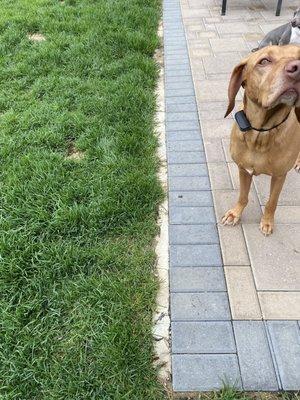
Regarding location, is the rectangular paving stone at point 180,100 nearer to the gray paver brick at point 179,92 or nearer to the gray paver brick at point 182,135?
the gray paver brick at point 179,92

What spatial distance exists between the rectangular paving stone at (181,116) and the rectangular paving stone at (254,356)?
235 centimetres

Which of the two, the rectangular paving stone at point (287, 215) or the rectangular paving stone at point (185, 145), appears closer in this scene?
the rectangular paving stone at point (287, 215)

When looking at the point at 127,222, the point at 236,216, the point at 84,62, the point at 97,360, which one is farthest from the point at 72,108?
the point at 97,360

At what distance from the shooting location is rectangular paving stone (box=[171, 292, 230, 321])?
7.56ft

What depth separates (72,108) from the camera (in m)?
4.20

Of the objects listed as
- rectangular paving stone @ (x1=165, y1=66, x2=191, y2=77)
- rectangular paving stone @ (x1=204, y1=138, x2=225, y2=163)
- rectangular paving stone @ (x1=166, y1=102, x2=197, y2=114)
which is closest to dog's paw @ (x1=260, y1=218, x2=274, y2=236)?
rectangular paving stone @ (x1=204, y1=138, x2=225, y2=163)

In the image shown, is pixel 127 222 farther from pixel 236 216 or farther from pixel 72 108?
pixel 72 108

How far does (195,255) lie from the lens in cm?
267

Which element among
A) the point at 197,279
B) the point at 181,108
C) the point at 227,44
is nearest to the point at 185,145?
the point at 181,108

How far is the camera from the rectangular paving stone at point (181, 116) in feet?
13.3

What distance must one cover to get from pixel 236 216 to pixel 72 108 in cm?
225

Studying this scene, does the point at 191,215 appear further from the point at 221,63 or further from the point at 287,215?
the point at 221,63

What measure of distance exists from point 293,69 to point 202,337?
148 centimetres

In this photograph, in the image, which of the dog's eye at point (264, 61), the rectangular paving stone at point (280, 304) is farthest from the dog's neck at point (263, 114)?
the rectangular paving stone at point (280, 304)
